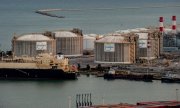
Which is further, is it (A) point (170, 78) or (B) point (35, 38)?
(B) point (35, 38)

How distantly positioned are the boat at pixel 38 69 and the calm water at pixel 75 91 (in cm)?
67

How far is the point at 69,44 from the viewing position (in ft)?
113

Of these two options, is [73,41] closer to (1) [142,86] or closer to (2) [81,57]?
(2) [81,57]

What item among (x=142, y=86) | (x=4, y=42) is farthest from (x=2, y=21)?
(x=142, y=86)

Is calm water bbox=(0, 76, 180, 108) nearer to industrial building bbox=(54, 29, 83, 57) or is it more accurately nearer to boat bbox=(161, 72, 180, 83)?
boat bbox=(161, 72, 180, 83)

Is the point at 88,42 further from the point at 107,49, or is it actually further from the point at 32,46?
the point at 32,46

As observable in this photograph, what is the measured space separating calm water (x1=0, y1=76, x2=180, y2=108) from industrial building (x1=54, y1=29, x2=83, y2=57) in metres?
5.59

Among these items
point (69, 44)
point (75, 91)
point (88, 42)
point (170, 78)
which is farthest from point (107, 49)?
point (75, 91)

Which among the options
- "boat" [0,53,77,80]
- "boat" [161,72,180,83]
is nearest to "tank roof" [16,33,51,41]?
"boat" [0,53,77,80]

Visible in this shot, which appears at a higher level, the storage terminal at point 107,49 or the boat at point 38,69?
the storage terminal at point 107,49

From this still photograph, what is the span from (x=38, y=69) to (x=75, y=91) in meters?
4.47

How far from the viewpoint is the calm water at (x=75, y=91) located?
21797mm

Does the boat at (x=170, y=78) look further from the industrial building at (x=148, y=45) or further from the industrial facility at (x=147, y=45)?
the industrial building at (x=148, y=45)

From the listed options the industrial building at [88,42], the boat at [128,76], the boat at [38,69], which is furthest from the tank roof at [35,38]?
the boat at [128,76]
